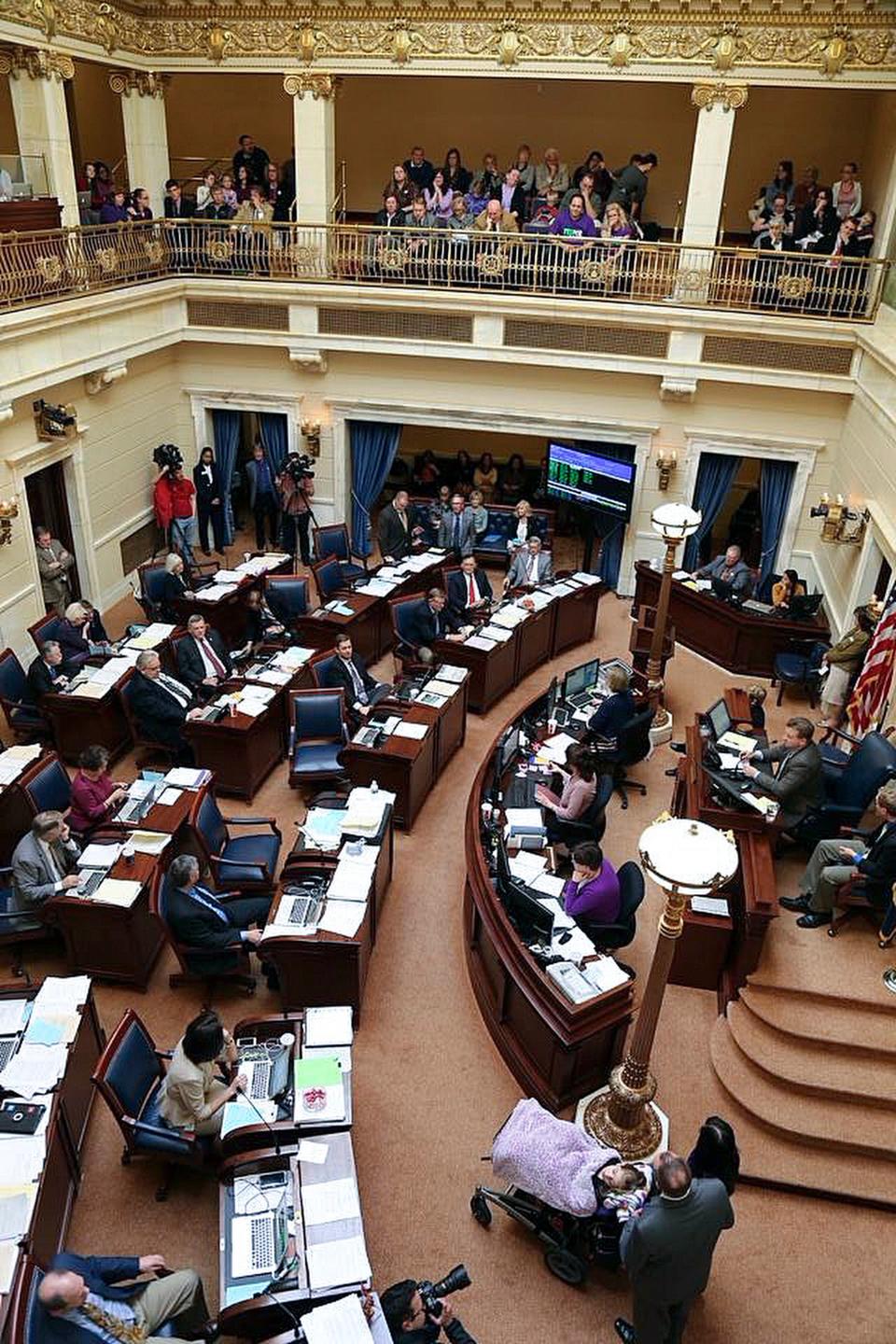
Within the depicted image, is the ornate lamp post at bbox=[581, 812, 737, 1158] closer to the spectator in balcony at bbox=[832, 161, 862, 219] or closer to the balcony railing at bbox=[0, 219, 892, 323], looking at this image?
the balcony railing at bbox=[0, 219, 892, 323]

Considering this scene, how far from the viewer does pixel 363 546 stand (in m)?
14.7

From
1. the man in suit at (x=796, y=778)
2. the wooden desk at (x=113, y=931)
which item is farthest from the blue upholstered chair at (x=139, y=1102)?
the man in suit at (x=796, y=778)

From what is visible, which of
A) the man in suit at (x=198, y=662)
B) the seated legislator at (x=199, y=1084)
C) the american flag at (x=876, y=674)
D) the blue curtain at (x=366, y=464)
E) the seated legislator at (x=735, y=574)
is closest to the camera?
the seated legislator at (x=199, y=1084)

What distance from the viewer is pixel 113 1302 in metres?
4.32

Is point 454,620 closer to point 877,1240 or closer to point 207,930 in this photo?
point 207,930

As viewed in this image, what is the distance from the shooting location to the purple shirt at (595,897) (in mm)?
6395

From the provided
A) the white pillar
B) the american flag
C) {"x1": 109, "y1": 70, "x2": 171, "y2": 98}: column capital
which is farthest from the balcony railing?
the american flag

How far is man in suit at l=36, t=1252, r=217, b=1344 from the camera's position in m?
3.89

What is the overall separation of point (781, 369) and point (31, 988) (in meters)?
10.5

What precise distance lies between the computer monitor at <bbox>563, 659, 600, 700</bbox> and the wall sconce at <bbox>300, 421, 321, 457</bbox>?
643 cm

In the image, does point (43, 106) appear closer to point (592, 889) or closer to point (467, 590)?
point (467, 590)

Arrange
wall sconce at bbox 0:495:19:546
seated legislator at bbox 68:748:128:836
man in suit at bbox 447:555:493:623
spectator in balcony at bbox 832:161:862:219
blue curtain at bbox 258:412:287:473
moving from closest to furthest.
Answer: seated legislator at bbox 68:748:128:836 < wall sconce at bbox 0:495:19:546 < man in suit at bbox 447:555:493:623 < spectator in balcony at bbox 832:161:862:219 < blue curtain at bbox 258:412:287:473

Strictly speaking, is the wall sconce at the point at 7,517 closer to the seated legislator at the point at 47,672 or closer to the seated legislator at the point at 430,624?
the seated legislator at the point at 47,672

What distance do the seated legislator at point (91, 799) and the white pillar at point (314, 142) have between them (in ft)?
28.0
